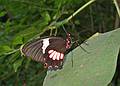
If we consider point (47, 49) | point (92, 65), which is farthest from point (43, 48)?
point (92, 65)

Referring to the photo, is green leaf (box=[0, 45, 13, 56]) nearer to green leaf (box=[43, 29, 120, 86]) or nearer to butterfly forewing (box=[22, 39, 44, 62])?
butterfly forewing (box=[22, 39, 44, 62])

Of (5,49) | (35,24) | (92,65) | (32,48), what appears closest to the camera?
(92,65)

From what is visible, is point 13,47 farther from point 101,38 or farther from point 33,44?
point 101,38

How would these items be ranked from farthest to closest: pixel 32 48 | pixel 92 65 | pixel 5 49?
pixel 5 49, pixel 32 48, pixel 92 65

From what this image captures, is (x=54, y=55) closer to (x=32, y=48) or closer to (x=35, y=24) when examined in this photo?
(x=32, y=48)

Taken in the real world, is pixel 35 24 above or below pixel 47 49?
below

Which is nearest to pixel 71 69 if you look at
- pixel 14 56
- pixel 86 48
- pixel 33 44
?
pixel 86 48

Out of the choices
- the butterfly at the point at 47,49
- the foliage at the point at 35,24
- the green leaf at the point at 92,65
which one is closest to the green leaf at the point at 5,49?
the foliage at the point at 35,24
